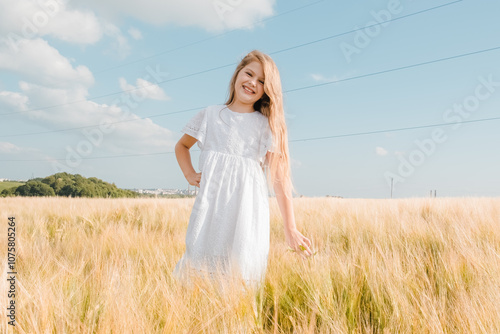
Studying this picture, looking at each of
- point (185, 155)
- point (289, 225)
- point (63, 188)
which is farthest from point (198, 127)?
point (63, 188)

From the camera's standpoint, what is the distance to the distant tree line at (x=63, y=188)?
26.7m

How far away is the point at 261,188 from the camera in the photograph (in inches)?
77.5

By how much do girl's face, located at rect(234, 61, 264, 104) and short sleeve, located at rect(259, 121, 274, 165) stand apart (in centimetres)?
19

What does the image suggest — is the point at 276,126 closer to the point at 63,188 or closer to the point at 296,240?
the point at 296,240

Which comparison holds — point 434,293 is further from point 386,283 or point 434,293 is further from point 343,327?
point 343,327

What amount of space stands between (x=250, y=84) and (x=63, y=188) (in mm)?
28919

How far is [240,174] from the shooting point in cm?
195

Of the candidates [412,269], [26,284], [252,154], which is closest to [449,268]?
[412,269]

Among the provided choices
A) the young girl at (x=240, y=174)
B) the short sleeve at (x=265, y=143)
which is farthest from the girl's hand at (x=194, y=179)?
the short sleeve at (x=265, y=143)

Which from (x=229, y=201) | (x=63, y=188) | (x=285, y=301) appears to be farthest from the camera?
(x=63, y=188)

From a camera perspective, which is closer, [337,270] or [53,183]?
[337,270]

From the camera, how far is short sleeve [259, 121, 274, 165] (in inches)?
79.6

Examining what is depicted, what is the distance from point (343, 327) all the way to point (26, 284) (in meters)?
1.28

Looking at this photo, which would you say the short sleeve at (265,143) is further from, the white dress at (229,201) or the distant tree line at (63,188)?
the distant tree line at (63,188)
